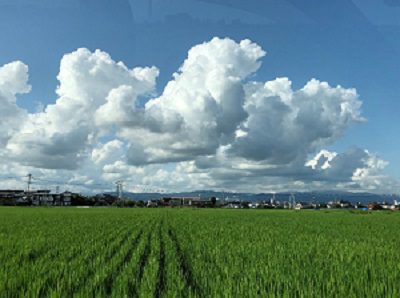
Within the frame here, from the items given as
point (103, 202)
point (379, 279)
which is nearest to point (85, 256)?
point (379, 279)

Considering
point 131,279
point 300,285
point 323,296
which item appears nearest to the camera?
point 323,296

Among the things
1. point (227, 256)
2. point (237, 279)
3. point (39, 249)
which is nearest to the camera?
point (237, 279)

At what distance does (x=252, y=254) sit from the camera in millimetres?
9922

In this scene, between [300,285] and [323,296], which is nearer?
[323,296]

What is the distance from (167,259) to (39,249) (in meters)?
4.41

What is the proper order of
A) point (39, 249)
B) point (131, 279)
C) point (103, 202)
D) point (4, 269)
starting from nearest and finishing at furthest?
1. point (131, 279)
2. point (4, 269)
3. point (39, 249)
4. point (103, 202)

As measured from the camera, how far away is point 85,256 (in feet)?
32.6

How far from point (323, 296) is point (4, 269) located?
245 inches

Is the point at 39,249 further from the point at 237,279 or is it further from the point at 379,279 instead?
the point at 379,279

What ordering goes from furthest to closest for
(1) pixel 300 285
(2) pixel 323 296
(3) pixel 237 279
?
1. (3) pixel 237 279
2. (1) pixel 300 285
3. (2) pixel 323 296

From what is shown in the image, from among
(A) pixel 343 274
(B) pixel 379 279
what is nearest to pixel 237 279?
(A) pixel 343 274

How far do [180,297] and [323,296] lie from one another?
2.04 m

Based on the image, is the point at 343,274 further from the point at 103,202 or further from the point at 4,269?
the point at 103,202

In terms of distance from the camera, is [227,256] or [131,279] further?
[227,256]
